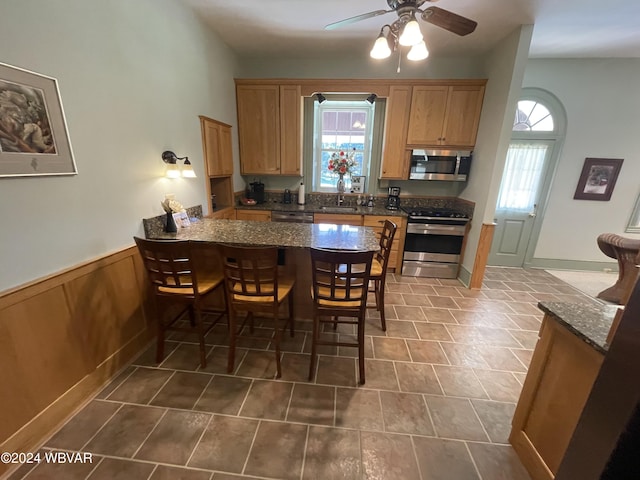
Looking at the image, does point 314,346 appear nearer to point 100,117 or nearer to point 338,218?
point 100,117

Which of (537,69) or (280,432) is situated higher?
(537,69)

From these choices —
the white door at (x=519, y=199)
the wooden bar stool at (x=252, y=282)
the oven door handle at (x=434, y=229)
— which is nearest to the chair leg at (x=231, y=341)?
the wooden bar stool at (x=252, y=282)

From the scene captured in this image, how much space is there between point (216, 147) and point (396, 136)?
8.36 feet

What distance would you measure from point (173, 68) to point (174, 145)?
2.32ft

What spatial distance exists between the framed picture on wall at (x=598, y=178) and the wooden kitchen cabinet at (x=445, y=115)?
1.94 meters

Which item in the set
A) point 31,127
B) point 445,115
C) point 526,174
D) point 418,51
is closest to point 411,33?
point 418,51

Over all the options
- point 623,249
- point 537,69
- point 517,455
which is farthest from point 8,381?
point 537,69

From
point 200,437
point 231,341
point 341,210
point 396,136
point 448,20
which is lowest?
point 200,437

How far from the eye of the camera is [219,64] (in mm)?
3299

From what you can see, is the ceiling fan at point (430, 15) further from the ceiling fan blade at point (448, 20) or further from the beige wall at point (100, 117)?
the beige wall at point (100, 117)

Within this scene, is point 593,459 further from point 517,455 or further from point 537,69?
point 537,69

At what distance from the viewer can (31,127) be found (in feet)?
4.41

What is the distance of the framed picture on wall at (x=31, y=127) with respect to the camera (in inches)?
48.8

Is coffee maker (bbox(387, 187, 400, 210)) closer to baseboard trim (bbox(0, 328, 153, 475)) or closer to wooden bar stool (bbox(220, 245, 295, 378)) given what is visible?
wooden bar stool (bbox(220, 245, 295, 378))
